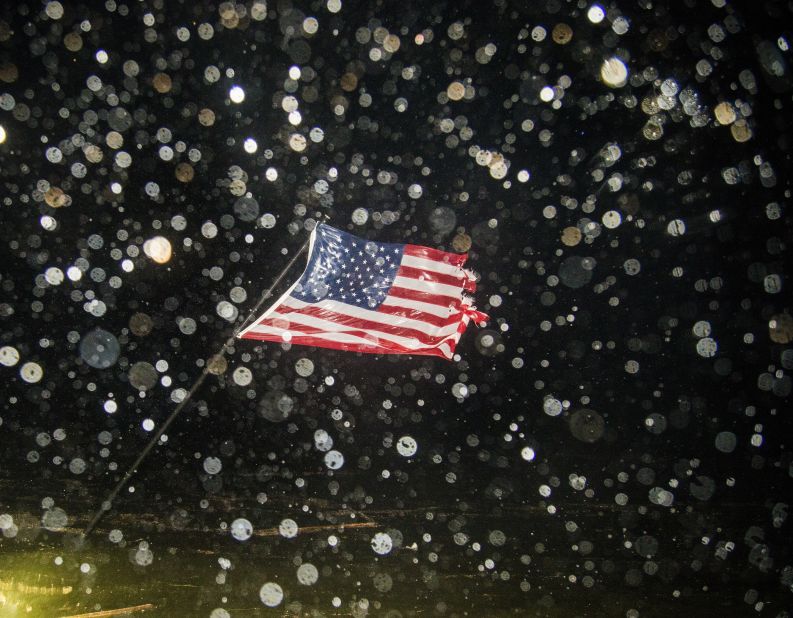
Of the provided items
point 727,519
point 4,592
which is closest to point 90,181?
point 4,592

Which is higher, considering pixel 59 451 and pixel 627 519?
pixel 627 519

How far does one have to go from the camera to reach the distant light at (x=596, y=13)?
17.5 feet

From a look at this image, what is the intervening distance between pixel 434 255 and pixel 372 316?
758 millimetres

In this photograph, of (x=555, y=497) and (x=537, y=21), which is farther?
(x=555, y=497)

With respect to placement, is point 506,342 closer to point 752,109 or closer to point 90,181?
point 752,109

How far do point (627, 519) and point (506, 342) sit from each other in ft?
7.70

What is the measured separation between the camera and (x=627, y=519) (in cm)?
581

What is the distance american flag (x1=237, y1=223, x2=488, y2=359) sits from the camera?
425 cm

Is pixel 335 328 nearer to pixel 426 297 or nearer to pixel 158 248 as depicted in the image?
pixel 426 297

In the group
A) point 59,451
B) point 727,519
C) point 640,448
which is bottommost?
point 59,451

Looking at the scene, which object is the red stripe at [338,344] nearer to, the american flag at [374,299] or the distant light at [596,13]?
the american flag at [374,299]

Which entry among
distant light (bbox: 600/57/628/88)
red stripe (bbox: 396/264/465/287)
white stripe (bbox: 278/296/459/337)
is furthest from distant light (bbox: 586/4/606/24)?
white stripe (bbox: 278/296/459/337)

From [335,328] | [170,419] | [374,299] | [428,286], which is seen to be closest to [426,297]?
[428,286]

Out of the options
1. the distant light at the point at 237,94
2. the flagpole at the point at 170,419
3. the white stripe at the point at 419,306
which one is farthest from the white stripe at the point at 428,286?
the distant light at the point at 237,94
